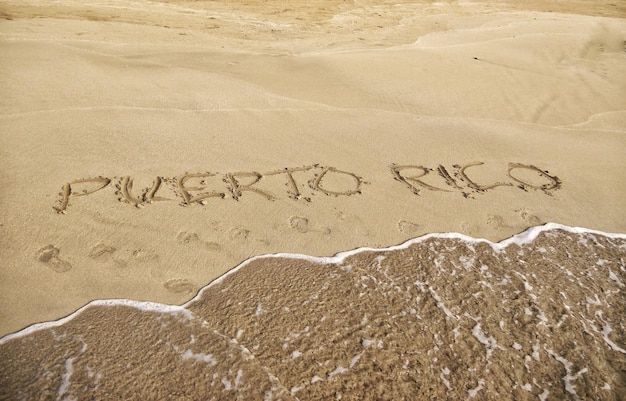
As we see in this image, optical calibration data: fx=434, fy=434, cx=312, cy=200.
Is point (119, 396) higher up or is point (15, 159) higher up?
point (15, 159)

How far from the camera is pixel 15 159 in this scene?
9.84 feet

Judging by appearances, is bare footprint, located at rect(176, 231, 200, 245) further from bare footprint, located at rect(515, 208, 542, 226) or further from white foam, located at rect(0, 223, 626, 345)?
bare footprint, located at rect(515, 208, 542, 226)

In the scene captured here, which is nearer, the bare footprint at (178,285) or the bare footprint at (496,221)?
the bare footprint at (178,285)

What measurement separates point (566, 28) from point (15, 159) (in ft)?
26.8

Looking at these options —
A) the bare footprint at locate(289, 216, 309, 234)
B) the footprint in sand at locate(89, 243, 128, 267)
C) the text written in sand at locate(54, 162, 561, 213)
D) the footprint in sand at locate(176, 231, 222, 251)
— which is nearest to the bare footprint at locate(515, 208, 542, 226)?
the text written in sand at locate(54, 162, 561, 213)

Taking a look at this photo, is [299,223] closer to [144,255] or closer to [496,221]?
[144,255]

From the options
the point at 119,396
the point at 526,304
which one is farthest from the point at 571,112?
the point at 119,396

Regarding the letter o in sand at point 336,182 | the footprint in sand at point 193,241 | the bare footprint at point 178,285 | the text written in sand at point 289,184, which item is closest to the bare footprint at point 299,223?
the text written in sand at point 289,184

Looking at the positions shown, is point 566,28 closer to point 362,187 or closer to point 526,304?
point 362,187

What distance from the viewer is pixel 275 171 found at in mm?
3160

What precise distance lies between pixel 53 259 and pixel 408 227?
2019 millimetres

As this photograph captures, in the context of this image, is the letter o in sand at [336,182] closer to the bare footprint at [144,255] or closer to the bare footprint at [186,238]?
the bare footprint at [186,238]

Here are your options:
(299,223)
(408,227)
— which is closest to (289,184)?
(299,223)

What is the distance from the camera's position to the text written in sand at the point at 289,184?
2820mm
